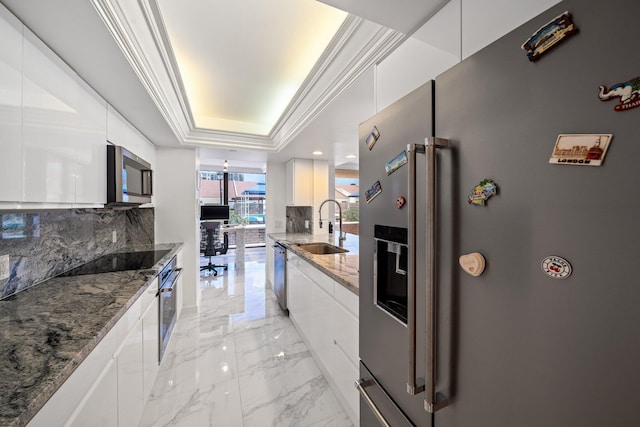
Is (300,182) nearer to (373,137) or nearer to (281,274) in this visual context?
(281,274)

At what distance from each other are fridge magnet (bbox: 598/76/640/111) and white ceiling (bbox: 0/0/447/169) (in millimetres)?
763

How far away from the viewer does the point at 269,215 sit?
4258 millimetres

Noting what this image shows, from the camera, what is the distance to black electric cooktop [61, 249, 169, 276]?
1.87 m

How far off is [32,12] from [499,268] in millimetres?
1821

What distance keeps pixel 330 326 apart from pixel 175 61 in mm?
2171

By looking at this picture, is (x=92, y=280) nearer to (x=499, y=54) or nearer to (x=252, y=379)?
(x=252, y=379)

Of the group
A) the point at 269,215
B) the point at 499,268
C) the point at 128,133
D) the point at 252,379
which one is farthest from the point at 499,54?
the point at 269,215

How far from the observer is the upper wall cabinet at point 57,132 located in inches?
41.6

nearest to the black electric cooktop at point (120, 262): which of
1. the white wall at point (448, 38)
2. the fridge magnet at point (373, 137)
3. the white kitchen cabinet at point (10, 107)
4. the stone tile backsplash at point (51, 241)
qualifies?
the stone tile backsplash at point (51, 241)

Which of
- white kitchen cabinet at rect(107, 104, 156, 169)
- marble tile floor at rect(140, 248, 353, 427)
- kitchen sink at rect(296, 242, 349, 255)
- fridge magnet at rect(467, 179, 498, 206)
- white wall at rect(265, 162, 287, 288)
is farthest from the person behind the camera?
white wall at rect(265, 162, 287, 288)

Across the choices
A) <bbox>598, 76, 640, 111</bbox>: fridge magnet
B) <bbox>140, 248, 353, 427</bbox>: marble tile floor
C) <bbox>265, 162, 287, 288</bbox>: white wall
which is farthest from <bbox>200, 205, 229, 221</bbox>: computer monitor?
<bbox>598, 76, 640, 111</bbox>: fridge magnet

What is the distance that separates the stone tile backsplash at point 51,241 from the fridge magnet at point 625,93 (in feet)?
7.41

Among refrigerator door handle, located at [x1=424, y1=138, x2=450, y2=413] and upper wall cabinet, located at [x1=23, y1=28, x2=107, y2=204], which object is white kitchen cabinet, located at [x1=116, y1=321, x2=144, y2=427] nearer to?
upper wall cabinet, located at [x1=23, y1=28, x2=107, y2=204]

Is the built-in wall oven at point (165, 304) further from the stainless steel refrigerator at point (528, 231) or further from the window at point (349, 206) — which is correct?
the window at point (349, 206)
